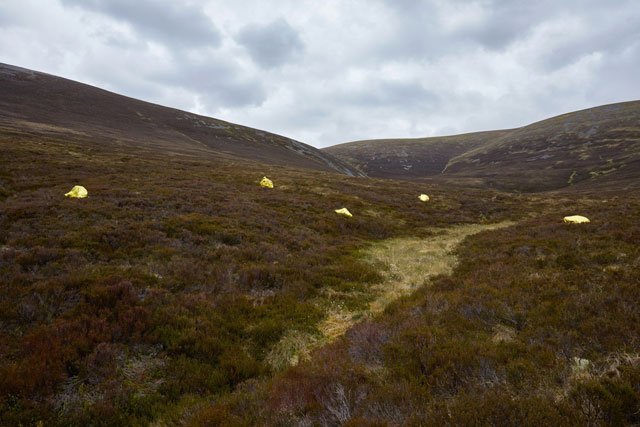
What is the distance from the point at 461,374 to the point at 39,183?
24.0 metres

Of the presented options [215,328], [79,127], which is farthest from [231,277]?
[79,127]

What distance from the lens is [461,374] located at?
423 centimetres

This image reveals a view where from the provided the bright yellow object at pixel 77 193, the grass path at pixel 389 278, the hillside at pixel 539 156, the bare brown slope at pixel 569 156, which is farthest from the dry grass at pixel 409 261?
the bare brown slope at pixel 569 156

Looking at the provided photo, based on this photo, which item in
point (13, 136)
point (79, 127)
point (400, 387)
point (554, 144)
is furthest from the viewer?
point (554, 144)

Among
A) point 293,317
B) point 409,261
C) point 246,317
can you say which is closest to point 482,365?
point 293,317

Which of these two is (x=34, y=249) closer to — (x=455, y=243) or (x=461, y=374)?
(x=461, y=374)

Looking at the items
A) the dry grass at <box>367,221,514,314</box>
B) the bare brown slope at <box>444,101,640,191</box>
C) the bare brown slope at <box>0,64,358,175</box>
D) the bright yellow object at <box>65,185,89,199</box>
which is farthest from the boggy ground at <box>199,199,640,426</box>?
the bare brown slope at <box>444,101,640,191</box>

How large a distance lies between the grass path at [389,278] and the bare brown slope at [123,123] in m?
40.4

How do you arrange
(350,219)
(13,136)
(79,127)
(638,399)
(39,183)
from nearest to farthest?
(638,399) < (39,183) < (350,219) < (13,136) < (79,127)

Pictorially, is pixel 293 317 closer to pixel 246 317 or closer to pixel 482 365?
pixel 246 317

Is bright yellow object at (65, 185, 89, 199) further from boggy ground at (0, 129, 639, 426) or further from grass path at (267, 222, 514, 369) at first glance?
grass path at (267, 222, 514, 369)

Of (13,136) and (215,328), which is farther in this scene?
(13,136)

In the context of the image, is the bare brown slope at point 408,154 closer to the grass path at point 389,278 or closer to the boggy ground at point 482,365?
the grass path at point 389,278

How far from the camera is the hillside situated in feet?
213
